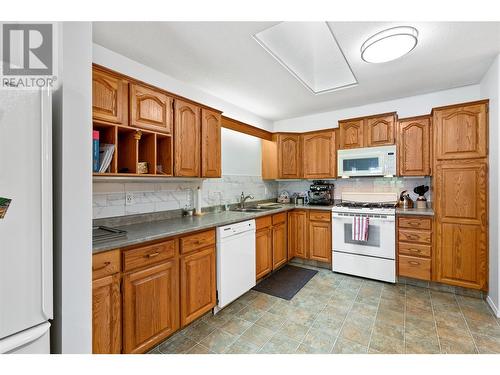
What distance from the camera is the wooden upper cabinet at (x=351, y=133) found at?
10.8 feet

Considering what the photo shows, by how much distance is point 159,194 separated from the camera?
241 cm

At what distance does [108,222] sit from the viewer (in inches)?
77.7

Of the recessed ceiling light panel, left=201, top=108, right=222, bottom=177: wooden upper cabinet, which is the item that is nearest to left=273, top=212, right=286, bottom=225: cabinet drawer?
left=201, top=108, right=222, bottom=177: wooden upper cabinet

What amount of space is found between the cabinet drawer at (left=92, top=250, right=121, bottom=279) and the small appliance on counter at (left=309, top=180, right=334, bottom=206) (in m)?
3.07

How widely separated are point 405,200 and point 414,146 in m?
0.74

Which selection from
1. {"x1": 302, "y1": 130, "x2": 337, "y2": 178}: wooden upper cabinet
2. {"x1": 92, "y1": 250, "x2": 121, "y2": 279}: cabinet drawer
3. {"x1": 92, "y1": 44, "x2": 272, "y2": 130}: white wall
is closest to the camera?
{"x1": 92, "y1": 250, "x2": 121, "y2": 279}: cabinet drawer

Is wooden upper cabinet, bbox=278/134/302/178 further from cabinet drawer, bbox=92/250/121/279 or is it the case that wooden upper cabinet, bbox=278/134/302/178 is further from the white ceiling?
cabinet drawer, bbox=92/250/121/279

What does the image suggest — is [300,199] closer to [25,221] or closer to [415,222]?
[415,222]

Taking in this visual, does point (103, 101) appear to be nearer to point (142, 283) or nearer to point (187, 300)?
point (142, 283)

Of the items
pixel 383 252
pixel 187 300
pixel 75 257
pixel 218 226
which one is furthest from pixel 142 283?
pixel 383 252

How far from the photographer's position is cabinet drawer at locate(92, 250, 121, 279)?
1328 millimetres

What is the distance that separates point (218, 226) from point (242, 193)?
135cm

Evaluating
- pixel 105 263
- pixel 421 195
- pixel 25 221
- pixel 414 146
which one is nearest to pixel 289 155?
pixel 414 146

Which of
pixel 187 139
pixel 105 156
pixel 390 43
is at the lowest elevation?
pixel 105 156
